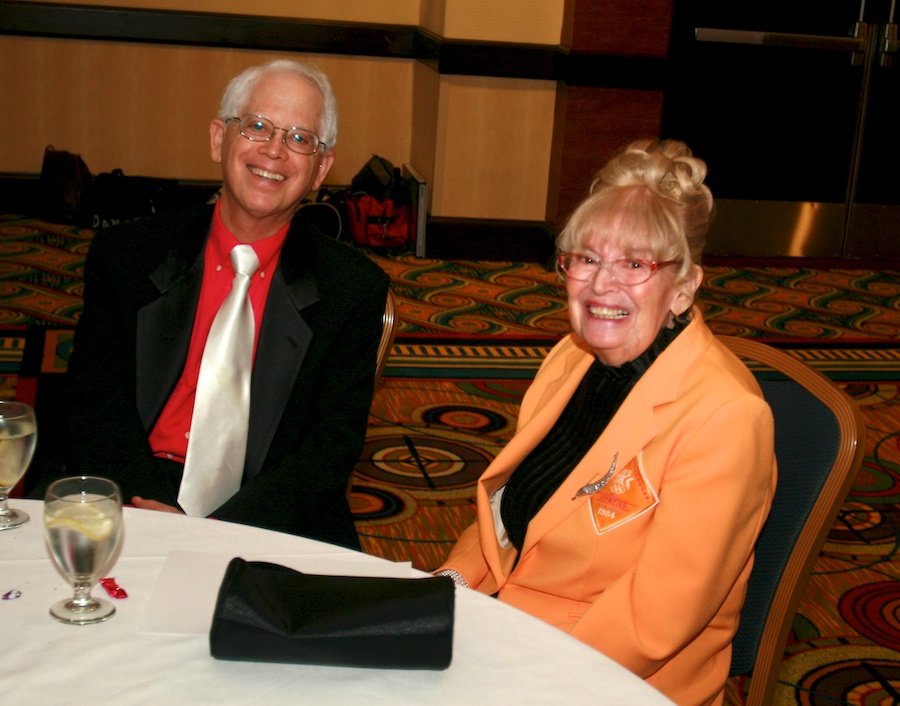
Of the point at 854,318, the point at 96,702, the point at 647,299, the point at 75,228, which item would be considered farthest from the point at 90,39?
the point at 96,702

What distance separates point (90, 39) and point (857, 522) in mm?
5024

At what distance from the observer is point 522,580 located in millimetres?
1685

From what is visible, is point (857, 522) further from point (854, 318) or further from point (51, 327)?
point (51, 327)

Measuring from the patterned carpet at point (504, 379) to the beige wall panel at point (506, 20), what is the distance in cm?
124

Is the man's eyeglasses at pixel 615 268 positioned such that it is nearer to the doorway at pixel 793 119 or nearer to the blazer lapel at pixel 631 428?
the blazer lapel at pixel 631 428

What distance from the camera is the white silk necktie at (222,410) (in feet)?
6.32

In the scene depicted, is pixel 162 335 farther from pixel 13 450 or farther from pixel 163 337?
pixel 13 450

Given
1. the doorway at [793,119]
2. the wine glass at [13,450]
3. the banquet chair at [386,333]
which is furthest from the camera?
the doorway at [793,119]

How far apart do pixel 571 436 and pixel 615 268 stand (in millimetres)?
292

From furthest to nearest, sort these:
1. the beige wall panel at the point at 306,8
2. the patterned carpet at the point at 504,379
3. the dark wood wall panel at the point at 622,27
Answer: the beige wall panel at the point at 306,8
the dark wood wall panel at the point at 622,27
the patterned carpet at the point at 504,379

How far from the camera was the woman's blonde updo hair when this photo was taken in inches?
64.8

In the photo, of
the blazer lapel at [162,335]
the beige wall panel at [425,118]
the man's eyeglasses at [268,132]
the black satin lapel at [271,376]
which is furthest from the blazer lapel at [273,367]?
the beige wall panel at [425,118]

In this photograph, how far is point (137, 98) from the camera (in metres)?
6.44

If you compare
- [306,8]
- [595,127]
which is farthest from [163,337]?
[306,8]
